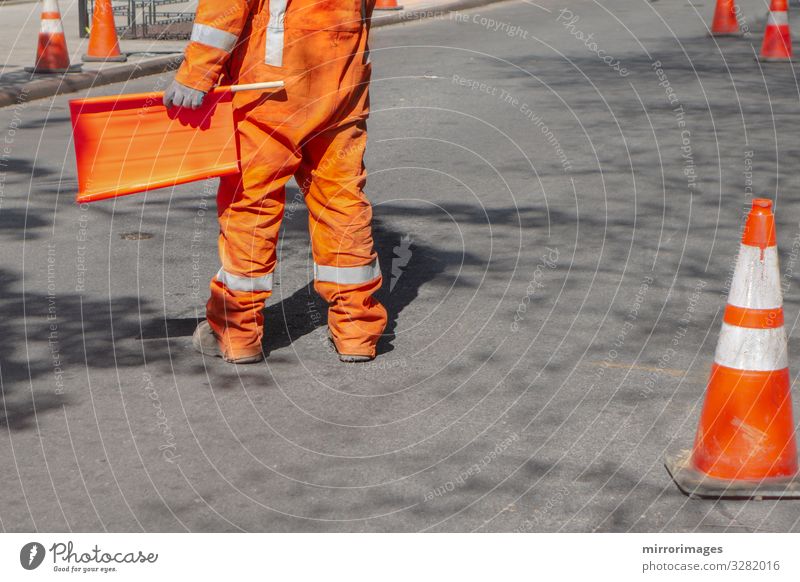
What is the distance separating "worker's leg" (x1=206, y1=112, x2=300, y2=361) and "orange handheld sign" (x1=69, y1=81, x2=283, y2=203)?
0.35 feet

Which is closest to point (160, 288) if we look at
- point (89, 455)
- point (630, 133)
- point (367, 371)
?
point (367, 371)

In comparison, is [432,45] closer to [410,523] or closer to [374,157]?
[374,157]

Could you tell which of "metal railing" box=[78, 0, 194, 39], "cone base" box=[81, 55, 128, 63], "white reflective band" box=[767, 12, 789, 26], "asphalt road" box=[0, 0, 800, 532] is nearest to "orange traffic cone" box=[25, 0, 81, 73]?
"cone base" box=[81, 55, 128, 63]

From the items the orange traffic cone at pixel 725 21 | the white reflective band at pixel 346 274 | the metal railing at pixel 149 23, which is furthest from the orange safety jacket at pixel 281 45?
the orange traffic cone at pixel 725 21

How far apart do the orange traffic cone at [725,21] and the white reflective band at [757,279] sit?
12.9 meters

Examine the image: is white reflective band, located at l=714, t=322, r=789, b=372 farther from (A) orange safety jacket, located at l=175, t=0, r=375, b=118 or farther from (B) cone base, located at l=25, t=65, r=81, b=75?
(B) cone base, located at l=25, t=65, r=81, b=75

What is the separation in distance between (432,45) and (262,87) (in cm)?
1056

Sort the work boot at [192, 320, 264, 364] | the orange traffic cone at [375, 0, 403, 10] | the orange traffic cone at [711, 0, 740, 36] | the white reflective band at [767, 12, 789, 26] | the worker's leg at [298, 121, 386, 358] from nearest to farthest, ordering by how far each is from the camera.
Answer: the worker's leg at [298, 121, 386, 358], the work boot at [192, 320, 264, 364], the white reflective band at [767, 12, 789, 26], the orange traffic cone at [711, 0, 740, 36], the orange traffic cone at [375, 0, 403, 10]

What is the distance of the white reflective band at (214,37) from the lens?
4953 millimetres

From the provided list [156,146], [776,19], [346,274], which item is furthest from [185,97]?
[776,19]

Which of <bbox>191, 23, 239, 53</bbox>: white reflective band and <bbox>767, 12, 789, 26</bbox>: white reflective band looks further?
<bbox>767, 12, 789, 26</bbox>: white reflective band

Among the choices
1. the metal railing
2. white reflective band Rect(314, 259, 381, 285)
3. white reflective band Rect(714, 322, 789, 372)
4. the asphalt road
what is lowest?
the metal railing

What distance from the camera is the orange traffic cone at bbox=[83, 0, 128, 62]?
532 inches
